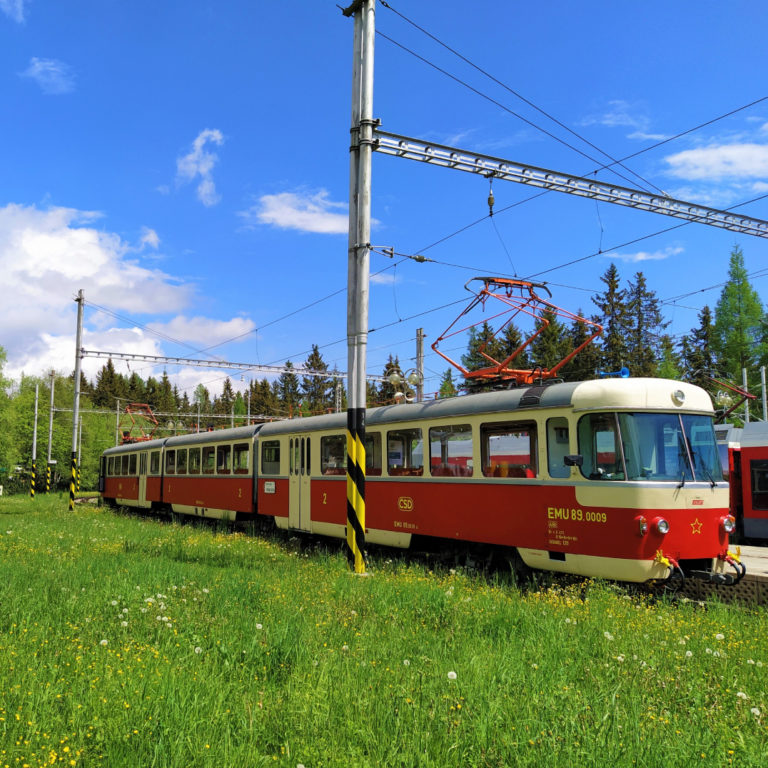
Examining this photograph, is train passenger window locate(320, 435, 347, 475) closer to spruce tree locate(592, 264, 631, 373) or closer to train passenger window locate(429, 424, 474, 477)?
train passenger window locate(429, 424, 474, 477)

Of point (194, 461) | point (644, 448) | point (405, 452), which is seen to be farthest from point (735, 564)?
point (194, 461)

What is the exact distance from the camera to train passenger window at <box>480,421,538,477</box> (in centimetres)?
995

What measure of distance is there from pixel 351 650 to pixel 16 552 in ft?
30.2

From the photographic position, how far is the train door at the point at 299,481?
51.8ft

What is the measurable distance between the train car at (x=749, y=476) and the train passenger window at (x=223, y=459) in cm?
1340

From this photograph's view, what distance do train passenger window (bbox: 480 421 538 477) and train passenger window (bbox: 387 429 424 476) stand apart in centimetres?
162

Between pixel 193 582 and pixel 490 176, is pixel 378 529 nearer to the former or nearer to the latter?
pixel 193 582

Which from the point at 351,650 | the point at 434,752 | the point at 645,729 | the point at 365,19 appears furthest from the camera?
the point at 365,19

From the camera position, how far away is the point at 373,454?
13422 millimetres

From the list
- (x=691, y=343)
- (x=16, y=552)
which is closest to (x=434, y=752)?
(x=16, y=552)

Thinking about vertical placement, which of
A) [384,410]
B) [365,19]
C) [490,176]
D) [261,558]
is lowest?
[261,558]

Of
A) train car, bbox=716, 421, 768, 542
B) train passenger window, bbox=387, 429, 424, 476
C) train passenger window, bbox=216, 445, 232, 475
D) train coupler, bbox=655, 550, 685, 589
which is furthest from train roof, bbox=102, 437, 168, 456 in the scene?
train coupler, bbox=655, 550, 685, 589

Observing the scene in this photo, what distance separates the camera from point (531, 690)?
4.92 metres

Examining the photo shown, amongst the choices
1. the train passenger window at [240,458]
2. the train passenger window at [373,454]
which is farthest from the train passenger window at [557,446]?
the train passenger window at [240,458]
